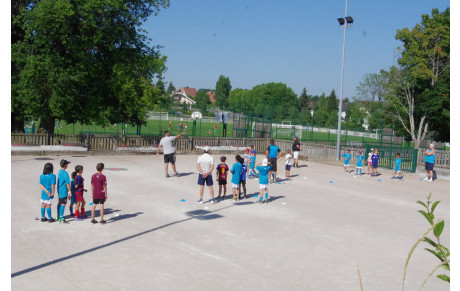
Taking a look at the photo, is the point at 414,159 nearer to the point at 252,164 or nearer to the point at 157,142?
→ the point at 252,164

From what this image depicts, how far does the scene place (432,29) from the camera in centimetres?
3512

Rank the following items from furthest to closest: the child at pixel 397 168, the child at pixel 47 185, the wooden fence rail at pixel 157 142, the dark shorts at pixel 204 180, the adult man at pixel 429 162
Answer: the wooden fence rail at pixel 157 142 → the child at pixel 397 168 → the adult man at pixel 429 162 → the dark shorts at pixel 204 180 → the child at pixel 47 185

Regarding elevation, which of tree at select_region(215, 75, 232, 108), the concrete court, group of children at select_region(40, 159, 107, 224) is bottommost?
the concrete court

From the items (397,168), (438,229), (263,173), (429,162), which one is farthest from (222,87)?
(438,229)

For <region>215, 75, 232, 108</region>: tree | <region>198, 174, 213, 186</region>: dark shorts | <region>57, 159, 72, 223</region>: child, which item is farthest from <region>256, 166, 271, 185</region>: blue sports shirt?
<region>215, 75, 232, 108</region>: tree

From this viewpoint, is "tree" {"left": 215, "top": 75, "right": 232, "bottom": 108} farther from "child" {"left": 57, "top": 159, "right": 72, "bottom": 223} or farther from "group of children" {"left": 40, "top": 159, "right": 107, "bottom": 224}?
"child" {"left": 57, "top": 159, "right": 72, "bottom": 223}

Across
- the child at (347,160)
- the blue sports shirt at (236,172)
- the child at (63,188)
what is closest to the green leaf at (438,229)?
the child at (63,188)

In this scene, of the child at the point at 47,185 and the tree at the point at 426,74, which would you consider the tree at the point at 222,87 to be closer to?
the tree at the point at 426,74

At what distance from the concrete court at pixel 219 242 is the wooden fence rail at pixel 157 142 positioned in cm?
916

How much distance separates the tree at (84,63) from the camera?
2645 centimetres

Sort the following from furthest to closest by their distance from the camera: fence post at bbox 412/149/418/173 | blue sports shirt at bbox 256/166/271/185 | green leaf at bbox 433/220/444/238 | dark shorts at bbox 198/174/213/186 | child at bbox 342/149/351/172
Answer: fence post at bbox 412/149/418/173
child at bbox 342/149/351/172
blue sports shirt at bbox 256/166/271/185
dark shorts at bbox 198/174/213/186
green leaf at bbox 433/220/444/238

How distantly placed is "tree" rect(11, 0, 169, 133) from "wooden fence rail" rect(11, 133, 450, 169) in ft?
4.37

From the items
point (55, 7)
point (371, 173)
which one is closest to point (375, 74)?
point (371, 173)

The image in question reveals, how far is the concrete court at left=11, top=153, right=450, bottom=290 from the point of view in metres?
8.21
